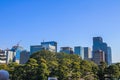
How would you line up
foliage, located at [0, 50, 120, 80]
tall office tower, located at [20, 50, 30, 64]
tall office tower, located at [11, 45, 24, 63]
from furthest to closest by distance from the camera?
tall office tower, located at [20, 50, 30, 64], tall office tower, located at [11, 45, 24, 63], foliage, located at [0, 50, 120, 80]

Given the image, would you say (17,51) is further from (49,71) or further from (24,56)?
(49,71)

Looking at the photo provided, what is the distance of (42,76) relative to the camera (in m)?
35.6

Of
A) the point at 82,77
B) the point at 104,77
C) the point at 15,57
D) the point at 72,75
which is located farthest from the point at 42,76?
the point at 15,57

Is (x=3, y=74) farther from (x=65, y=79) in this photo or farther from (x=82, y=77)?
(x=82, y=77)

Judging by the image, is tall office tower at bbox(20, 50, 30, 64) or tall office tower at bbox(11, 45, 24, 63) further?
tall office tower at bbox(20, 50, 30, 64)

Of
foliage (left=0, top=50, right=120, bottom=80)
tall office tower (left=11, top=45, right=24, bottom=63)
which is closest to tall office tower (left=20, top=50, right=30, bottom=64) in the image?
tall office tower (left=11, top=45, right=24, bottom=63)

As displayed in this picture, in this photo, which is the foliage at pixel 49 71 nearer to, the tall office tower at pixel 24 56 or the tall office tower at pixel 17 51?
the tall office tower at pixel 17 51

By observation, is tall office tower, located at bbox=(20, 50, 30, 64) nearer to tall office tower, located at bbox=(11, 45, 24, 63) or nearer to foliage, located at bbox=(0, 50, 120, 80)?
tall office tower, located at bbox=(11, 45, 24, 63)

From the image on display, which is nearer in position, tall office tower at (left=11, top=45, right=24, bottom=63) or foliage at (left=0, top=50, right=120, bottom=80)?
foliage at (left=0, top=50, right=120, bottom=80)

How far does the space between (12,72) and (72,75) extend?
33.4 feet

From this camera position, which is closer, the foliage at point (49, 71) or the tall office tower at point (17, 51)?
the foliage at point (49, 71)

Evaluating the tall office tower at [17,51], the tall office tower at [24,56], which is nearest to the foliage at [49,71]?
the tall office tower at [17,51]

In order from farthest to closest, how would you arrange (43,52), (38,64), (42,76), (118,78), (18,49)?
1. (18,49)
2. (43,52)
3. (118,78)
4. (38,64)
5. (42,76)

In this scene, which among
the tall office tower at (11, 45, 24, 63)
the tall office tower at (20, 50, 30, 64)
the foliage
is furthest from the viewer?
the tall office tower at (20, 50, 30, 64)
